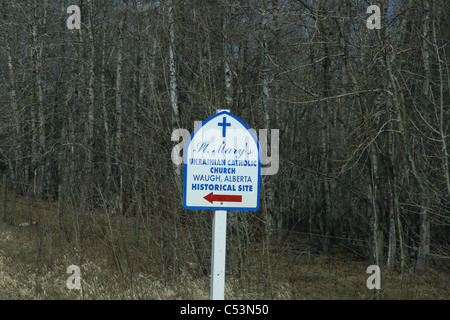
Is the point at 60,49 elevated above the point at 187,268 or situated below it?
above

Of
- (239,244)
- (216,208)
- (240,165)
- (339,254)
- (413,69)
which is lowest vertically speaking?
(339,254)

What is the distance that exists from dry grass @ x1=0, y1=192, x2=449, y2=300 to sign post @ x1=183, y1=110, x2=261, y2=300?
294cm

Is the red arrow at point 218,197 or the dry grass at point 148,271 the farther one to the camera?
the dry grass at point 148,271

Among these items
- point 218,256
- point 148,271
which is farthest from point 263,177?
point 218,256

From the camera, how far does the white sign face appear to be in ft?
17.2

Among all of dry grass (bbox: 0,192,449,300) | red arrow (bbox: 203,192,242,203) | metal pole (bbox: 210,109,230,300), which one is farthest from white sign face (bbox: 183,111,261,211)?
dry grass (bbox: 0,192,449,300)

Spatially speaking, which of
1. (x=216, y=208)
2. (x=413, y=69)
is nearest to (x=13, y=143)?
(x=413, y=69)

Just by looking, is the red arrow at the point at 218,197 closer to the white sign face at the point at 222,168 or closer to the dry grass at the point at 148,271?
the white sign face at the point at 222,168

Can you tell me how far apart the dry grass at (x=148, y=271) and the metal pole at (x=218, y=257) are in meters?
2.77

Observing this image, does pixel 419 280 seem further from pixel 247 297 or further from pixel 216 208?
pixel 216 208

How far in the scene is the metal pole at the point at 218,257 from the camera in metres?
5.30

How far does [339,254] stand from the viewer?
50.7 feet

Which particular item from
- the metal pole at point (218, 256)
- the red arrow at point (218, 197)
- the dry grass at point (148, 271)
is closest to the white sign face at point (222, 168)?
the red arrow at point (218, 197)

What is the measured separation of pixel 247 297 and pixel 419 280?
3.77m
